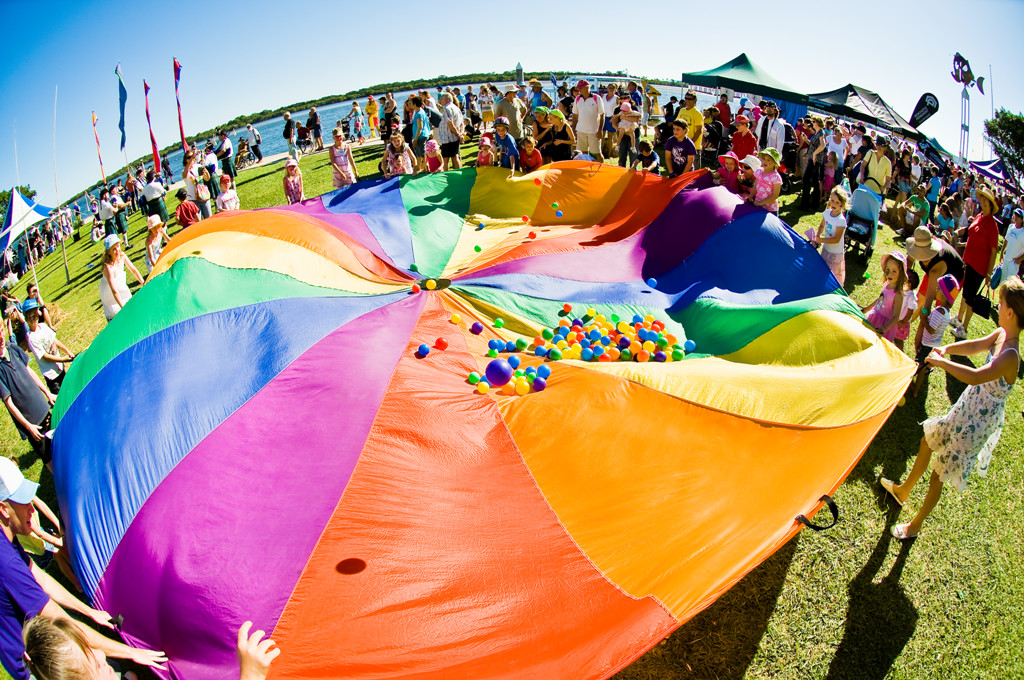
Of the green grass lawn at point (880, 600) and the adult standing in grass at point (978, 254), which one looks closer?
the green grass lawn at point (880, 600)

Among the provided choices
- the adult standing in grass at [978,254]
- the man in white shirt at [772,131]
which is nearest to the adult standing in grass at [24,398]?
the adult standing in grass at [978,254]

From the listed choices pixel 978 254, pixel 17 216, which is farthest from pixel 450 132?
pixel 978 254

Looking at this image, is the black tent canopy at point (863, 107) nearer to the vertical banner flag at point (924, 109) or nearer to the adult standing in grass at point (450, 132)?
the vertical banner flag at point (924, 109)

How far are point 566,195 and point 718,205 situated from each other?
1879 millimetres

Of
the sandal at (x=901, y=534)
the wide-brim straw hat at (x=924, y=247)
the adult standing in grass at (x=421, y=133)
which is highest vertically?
the adult standing in grass at (x=421, y=133)

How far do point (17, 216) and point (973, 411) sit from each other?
1108 cm

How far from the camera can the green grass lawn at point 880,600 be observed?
293 centimetres

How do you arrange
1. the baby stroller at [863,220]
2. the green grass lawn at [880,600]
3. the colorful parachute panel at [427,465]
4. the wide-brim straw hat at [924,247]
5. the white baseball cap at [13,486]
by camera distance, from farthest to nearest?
the baby stroller at [863,220] < the wide-brim straw hat at [924,247] < the green grass lawn at [880,600] < the white baseball cap at [13,486] < the colorful parachute panel at [427,465]

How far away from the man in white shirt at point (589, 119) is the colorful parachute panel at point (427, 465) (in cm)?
527

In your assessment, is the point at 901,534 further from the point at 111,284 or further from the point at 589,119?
the point at 589,119

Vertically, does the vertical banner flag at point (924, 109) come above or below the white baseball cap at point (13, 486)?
above

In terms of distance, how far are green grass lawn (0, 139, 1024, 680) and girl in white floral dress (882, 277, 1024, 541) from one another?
10.7 inches

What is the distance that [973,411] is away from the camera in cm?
321

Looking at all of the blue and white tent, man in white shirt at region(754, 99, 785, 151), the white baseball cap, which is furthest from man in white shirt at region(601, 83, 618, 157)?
the white baseball cap
